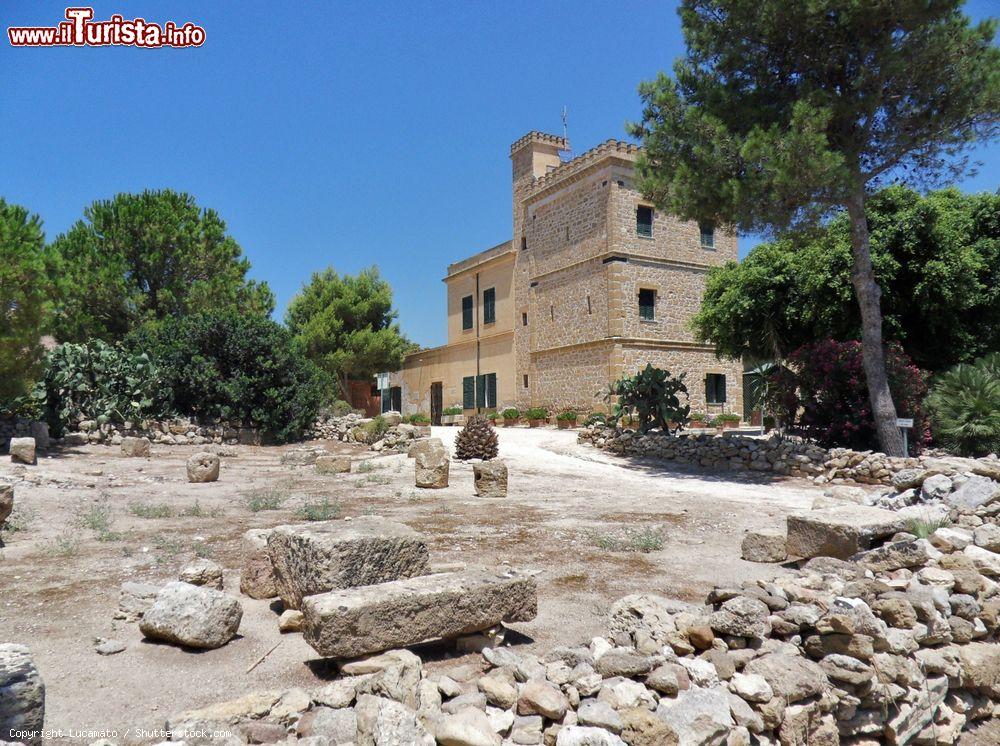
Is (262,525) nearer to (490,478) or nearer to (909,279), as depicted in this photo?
(490,478)

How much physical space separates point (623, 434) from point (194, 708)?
571 inches

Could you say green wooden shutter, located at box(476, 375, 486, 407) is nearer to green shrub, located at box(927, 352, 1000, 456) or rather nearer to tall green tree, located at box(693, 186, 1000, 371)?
tall green tree, located at box(693, 186, 1000, 371)

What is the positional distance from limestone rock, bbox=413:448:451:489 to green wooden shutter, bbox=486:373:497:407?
1859cm

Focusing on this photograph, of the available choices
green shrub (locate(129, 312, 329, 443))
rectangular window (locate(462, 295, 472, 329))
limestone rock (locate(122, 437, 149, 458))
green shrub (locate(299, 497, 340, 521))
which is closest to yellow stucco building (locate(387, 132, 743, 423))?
rectangular window (locate(462, 295, 472, 329))

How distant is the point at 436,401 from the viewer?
3388 cm

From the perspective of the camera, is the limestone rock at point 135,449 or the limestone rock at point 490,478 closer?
the limestone rock at point 490,478

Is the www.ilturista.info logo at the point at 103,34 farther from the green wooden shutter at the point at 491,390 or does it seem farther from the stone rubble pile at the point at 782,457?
the green wooden shutter at the point at 491,390

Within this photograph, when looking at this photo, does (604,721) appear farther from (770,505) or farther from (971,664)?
(770,505)

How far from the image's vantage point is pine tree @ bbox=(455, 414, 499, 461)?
14.8 meters

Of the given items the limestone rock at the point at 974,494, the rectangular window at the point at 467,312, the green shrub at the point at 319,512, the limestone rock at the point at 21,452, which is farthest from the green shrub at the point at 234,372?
the limestone rock at the point at 974,494

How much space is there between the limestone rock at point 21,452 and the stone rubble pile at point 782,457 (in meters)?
12.5

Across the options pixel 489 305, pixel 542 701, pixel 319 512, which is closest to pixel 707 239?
pixel 489 305

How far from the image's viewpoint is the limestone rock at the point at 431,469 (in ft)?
34.7

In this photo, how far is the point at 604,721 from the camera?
113 inches
